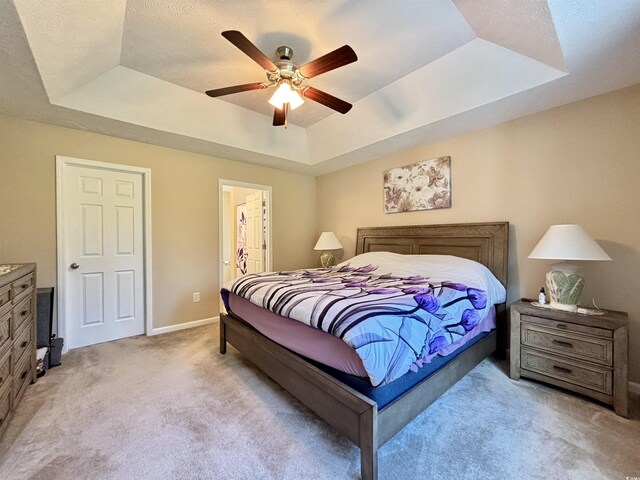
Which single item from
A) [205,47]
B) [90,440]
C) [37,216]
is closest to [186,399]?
[90,440]

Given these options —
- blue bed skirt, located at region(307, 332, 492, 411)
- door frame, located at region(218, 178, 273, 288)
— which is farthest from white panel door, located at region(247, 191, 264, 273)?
blue bed skirt, located at region(307, 332, 492, 411)

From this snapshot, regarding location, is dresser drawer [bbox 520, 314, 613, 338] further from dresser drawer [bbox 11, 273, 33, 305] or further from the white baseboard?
dresser drawer [bbox 11, 273, 33, 305]

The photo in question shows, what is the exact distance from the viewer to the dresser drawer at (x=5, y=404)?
154 cm

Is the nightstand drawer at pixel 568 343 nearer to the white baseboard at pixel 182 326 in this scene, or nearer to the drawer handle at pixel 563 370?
the drawer handle at pixel 563 370

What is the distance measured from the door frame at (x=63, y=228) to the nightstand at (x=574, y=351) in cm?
396

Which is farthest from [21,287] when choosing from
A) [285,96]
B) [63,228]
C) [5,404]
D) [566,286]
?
[566,286]

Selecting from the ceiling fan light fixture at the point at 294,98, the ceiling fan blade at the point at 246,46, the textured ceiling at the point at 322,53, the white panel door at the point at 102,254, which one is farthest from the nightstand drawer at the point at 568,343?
the white panel door at the point at 102,254

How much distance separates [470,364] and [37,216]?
4.35 meters

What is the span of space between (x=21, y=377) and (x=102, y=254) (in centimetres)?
149

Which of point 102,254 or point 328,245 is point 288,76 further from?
point 102,254

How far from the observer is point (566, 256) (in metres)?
1.97

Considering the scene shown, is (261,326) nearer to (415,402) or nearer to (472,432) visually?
(415,402)

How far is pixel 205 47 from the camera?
2.25 m

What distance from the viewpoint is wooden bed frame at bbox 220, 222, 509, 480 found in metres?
1.32
